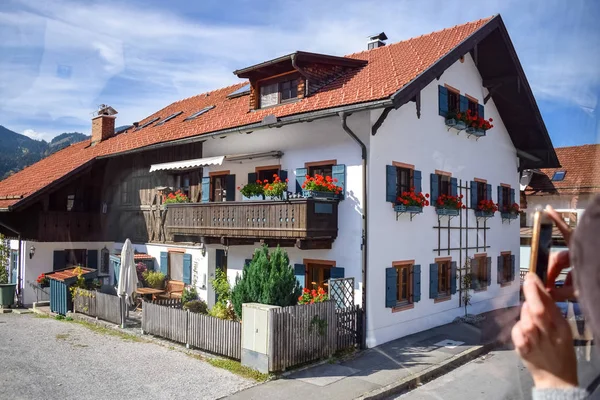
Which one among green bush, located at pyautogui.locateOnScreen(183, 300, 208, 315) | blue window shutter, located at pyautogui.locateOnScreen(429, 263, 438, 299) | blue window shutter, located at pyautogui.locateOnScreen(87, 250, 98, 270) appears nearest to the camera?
blue window shutter, located at pyautogui.locateOnScreen(429, 263, 438, 299)

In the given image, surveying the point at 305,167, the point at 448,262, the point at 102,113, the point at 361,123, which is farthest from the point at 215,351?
the point at 102,113

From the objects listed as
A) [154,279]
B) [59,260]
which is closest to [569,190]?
[154,279]

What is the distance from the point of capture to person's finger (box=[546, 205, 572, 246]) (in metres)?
0.60

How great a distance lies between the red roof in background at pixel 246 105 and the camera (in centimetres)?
1213

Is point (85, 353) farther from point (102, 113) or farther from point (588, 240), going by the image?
point (102, 113)

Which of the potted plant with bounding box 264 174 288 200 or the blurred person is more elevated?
the potted plant with bounding box 264 174 288 200

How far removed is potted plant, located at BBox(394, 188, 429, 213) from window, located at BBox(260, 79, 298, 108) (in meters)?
4.07

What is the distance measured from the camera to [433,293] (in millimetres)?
13867

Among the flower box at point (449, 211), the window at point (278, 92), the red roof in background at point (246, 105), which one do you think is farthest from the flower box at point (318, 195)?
the window at point (278, 92)

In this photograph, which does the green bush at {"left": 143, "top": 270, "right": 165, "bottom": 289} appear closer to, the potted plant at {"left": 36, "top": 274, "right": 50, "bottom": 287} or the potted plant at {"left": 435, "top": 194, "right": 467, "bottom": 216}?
the potted plant at {"left": 36, "top": 274, "right": 50, "bottom": 287}

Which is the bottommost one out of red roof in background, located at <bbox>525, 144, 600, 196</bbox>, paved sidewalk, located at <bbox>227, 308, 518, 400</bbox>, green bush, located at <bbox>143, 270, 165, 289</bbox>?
paved sidewalk, located at <bbox>227, 308, 518, 400</bbox>

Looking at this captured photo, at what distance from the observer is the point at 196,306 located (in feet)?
48.7

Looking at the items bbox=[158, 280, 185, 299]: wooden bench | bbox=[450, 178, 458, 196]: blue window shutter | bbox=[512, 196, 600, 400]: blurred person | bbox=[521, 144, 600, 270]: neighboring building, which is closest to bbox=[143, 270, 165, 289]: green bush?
bbox=[158, 280, 185, 299]: wooden bench

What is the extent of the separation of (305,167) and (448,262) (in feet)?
16.0
